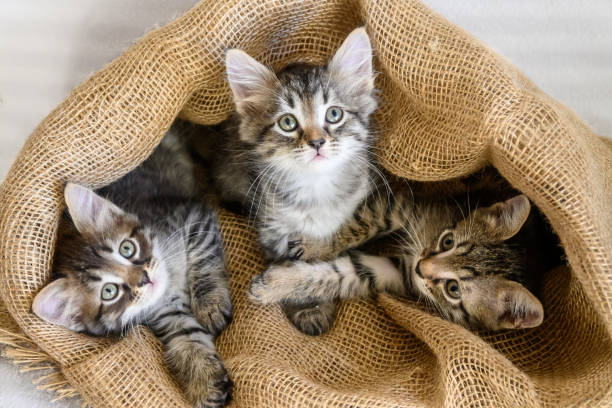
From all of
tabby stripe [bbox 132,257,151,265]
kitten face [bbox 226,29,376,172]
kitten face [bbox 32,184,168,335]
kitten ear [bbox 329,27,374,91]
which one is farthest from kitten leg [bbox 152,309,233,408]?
kitten ear [bbox 329,27,374,91]

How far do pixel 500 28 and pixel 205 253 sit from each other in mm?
1496

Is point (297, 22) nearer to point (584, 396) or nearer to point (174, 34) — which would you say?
point (174, 34)

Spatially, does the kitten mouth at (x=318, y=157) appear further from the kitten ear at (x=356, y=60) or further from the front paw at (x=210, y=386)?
the front paw at (x=210, y=386)

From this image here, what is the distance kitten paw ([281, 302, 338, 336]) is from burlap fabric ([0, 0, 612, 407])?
4 cm

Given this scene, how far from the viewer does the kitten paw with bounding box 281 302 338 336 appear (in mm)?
1777

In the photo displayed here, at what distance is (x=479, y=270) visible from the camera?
61.7 inches

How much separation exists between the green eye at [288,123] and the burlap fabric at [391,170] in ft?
0.88

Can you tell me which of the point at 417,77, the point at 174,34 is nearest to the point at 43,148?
the point at 174,34

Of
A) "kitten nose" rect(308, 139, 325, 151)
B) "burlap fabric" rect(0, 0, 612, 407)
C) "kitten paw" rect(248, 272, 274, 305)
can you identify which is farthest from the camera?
"kitten paw" rect(248, 272, 274, 305)

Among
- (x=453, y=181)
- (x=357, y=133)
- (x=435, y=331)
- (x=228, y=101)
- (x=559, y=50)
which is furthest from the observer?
(x=559, y=50)

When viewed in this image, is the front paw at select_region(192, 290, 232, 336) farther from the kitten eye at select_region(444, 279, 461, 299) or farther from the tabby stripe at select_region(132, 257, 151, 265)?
the kitten eye at select_region(444, 279, 461, 299)

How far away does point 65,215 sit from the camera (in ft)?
5.54

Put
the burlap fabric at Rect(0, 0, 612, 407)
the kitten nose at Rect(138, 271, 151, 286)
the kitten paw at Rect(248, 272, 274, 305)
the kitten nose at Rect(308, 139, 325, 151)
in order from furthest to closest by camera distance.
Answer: the kitten paw at Rect(248, 272, 274, 305)
the kitten nose at Rect(138, 271, 151, 286)
the kitten nose at Rect(308, 139, 325, 151)
the burlap fabric at Rect(0, 0, 612, 407)

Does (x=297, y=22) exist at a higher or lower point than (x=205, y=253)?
higher
